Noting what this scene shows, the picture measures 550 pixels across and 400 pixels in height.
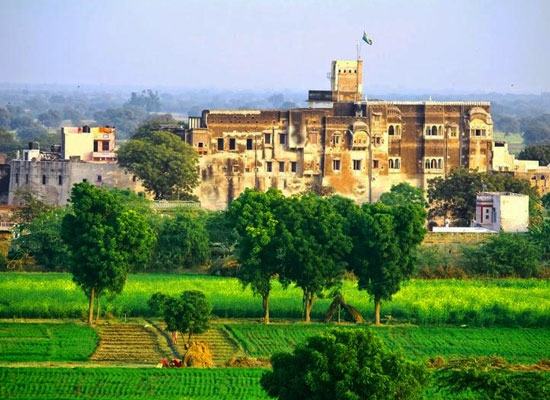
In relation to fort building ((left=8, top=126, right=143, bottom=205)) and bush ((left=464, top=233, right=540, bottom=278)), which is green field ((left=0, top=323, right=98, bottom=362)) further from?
fort building ((left=8, top=126, right=143, bottom=205))

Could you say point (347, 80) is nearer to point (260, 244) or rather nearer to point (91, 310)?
point (260, 244)

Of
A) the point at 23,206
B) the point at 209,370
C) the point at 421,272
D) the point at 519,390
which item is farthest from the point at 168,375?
the point at 23,206

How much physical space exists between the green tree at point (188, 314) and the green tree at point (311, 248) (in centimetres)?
662

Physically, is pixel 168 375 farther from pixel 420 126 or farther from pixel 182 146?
pixel 420 126

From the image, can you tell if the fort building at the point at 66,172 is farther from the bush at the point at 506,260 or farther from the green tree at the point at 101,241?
the green tree at the point at 101,241

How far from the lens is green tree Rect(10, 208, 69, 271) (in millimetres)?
73812

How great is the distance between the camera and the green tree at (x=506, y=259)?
7356 cm

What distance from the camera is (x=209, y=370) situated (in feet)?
168

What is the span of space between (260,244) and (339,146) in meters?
34.7

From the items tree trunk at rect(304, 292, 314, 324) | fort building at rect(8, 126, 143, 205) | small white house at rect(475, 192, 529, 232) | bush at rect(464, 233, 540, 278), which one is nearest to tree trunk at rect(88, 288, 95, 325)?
tree trunk at rect(304, 292, 314, 324)

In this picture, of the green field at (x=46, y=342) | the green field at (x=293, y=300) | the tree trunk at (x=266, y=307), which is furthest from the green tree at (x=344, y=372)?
the green field at (x=293, y=300)

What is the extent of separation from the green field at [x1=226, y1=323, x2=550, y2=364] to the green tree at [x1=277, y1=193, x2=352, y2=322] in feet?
6.97

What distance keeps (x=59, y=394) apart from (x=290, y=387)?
9.06m

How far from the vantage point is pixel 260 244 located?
63219 millimetres
